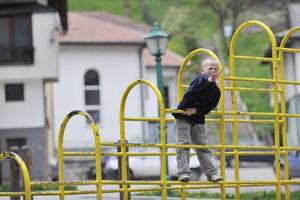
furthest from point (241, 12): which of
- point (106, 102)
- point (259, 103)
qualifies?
point (106, 102)

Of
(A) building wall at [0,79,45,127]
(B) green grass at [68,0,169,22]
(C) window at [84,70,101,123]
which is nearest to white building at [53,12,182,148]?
(C) window at [84,70,101,123]

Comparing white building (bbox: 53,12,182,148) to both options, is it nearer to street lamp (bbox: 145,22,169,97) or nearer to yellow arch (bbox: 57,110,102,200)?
street lamp (bbox: 145,22,169,97)

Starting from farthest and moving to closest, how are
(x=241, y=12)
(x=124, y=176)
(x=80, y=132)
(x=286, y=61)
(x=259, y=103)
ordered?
(x=241, y=12)
(x=259, y=103)
(x=80, y=132)
(x=286, y=61)
(x=124, y=176)

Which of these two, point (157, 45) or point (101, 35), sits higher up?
point (101, 35)

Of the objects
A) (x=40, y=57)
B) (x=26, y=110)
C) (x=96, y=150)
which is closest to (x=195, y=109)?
(x=96, y=150)

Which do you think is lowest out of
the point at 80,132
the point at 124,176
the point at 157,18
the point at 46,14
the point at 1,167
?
the point at 124,176

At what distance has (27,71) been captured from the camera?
40031 mm

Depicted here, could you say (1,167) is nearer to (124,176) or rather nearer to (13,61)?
(13,61)

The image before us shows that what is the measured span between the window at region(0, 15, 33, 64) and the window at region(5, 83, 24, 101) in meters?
2.18

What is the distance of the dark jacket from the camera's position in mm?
12633

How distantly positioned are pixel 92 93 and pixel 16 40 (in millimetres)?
15565

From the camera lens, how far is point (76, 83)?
177ft

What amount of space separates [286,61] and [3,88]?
1335 cm

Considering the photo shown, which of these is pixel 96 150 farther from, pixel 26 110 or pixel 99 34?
pixel 99 34
